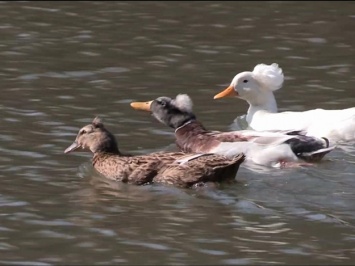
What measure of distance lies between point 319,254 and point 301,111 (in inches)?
178

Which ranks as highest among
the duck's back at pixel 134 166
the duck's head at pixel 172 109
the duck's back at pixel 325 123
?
the duck's head at pixel 172 109

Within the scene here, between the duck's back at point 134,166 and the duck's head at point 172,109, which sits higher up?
the duck's head at point 172,109

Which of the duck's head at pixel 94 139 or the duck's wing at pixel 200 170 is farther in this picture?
the duck's head at pixel 94 139

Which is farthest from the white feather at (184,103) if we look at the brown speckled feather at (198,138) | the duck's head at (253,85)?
the duck's head at (253,85)

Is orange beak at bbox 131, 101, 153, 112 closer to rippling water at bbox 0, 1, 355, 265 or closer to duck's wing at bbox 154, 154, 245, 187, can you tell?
rippling water at bbox 0, 1, 355, 265

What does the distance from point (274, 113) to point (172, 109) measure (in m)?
1.36

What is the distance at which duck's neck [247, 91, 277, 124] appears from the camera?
43.2 ft

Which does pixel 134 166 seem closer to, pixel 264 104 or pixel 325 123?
pixel 325 123

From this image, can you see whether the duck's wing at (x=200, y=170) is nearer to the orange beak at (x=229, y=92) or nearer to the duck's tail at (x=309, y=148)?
the duck's tail at (x=309, y=148)

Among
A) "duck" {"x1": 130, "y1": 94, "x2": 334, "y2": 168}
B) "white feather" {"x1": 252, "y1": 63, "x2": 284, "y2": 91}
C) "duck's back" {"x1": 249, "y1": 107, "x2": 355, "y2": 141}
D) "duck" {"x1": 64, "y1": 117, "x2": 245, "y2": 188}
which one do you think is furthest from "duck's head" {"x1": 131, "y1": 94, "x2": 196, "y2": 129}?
"white feather" {"x1": 252, "y1": 63, "x2": 284, "y2": 91}

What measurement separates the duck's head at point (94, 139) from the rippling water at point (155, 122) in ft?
0.53

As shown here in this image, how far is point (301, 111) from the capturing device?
1313 cm

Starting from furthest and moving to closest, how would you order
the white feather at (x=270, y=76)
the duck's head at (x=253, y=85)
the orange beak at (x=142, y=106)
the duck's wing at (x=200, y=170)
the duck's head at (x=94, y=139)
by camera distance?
1. the duck's head at (x=253, y=85)
2. the white feather at (x=270, y=76)
3. the orange beak at (x=142, y=106)
4. the duck's head at (x=94, y=139)
5. the duck's wing at (x=200, y=170)

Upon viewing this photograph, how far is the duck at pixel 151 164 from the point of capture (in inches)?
415
